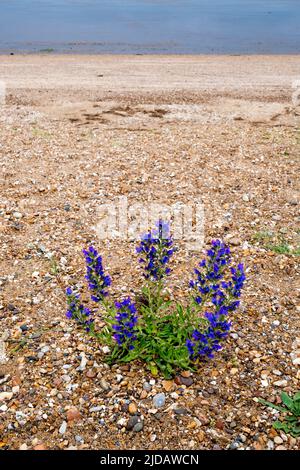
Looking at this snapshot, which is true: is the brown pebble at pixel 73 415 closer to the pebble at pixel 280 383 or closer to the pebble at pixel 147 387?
the pebble at pixel 147 387

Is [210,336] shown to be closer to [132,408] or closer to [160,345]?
[160,345]

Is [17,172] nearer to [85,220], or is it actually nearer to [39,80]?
[85,220]

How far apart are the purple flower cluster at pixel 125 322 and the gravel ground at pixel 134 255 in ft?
1.82

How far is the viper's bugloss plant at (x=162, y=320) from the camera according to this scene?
152 inches

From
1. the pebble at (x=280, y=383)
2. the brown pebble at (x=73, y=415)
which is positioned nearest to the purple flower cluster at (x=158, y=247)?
the brown pebble at (x=73, y=415)

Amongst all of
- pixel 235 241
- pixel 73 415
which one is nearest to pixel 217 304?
pixel 73 415

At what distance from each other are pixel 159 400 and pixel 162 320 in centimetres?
84

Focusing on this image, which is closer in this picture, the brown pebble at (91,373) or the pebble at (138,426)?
the pebble at (138,426)

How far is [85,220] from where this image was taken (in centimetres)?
723

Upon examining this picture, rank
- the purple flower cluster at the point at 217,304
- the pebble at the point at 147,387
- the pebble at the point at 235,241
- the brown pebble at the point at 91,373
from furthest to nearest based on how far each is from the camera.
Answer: the pebble at the point at 235,241 < the brown pebble at the point at 91,373 < the pebble at the point at 147,387 < the purple flower cluster at the point at 217,304

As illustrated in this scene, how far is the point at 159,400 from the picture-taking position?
161 inches
